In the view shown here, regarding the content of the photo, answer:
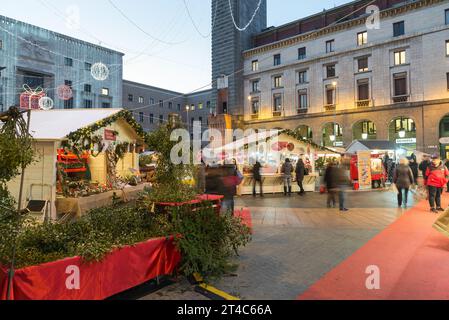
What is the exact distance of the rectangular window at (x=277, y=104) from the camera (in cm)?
3984

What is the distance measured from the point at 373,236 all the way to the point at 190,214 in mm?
4753

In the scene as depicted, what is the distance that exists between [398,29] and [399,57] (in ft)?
8.84

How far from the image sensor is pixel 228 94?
4203cm

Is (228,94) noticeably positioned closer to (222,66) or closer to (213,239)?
(222,66)

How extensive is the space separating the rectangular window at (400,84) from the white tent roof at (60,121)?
2894cm

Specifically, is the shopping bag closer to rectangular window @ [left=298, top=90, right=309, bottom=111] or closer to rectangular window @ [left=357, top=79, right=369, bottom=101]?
rectangular window @ [left=357, top=79, right=369, bottom=101]

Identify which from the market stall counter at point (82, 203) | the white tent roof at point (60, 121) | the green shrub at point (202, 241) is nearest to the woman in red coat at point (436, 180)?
the green shrub at point (202, 241)

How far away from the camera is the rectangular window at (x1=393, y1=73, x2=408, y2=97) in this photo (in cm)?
3103

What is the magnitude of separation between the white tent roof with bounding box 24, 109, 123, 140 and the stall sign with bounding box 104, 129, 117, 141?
0.62 m

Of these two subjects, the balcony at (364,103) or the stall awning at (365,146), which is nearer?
the stall awning at (365,146)

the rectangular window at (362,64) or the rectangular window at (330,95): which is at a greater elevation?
the rectangular window at (362,64)

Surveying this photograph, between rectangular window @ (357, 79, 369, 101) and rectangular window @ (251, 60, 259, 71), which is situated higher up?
rectangular window @ (251, 60, 259, 71)

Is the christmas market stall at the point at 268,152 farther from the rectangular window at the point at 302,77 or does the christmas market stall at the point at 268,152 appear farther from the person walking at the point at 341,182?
the rectangular window at the point at 302,77

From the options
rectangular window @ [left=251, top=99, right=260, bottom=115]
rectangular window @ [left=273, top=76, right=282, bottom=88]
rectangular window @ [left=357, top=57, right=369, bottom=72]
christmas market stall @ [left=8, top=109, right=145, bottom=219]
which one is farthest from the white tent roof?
rectangular window @ [left=251, top=99, right=260, bottom=115]
